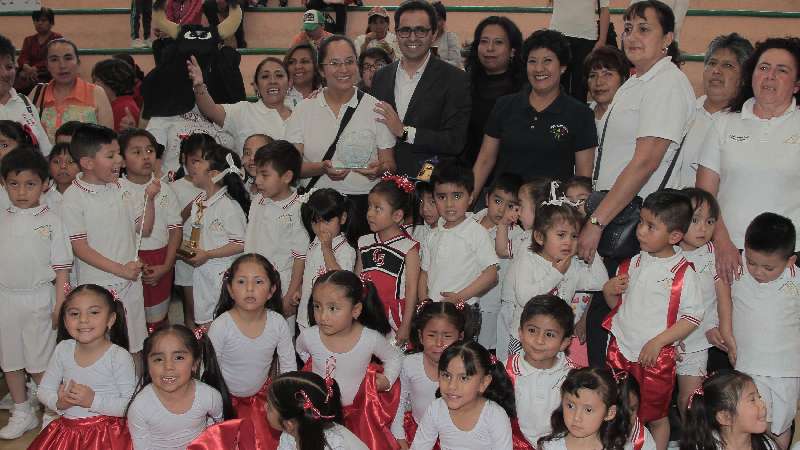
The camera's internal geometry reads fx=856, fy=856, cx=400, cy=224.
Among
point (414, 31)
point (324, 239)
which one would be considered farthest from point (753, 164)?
point (324, 239)

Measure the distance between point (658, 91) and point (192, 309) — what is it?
115 inches

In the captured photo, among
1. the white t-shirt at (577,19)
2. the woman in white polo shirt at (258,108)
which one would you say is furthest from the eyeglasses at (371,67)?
the white t-shirt at (577,19)

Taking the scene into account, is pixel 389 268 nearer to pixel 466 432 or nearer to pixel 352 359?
pixel 352 359

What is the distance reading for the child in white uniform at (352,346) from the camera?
11.7 ft

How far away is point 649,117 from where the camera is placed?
3.37m

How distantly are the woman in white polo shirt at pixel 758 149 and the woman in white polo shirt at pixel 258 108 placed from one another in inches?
98.2

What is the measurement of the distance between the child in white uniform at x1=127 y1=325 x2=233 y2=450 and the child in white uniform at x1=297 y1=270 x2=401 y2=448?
1.61 ft

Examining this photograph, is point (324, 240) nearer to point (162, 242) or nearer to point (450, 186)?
point (450, 186)

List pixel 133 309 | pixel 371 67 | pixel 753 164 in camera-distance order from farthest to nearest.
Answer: pixel 371 67 < pixel 133 309 < pixel 753 164

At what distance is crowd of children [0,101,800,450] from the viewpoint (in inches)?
125

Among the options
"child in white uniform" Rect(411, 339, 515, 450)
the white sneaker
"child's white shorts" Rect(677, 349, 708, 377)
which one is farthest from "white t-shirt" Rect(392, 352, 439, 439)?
the white sneaker

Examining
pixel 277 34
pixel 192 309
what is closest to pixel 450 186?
pixel 192 309

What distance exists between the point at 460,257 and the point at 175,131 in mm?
2172

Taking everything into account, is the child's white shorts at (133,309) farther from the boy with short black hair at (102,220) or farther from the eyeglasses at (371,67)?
the eyeglasses at (371,67)
